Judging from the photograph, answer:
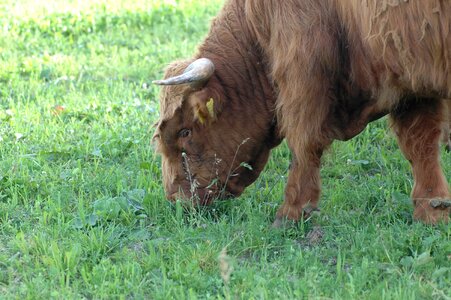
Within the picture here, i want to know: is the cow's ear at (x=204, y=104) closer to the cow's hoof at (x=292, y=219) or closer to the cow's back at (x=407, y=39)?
the cow's hoof at (x=292, y=219)

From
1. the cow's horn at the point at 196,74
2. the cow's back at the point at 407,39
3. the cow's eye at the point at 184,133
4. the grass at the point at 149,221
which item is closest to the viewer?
the grass at the point at 149,221

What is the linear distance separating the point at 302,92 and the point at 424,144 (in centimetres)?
94

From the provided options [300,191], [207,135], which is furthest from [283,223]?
[207,135]

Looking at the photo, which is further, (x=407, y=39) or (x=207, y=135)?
(x=207, y=135)

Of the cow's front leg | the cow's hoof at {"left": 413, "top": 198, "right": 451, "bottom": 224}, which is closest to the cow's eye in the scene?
the cow's front leg

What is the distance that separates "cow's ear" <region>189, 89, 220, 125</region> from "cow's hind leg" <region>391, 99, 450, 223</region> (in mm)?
1118

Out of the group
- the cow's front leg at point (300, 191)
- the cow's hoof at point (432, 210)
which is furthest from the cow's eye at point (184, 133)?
the cow's hoof at point (432, 210)

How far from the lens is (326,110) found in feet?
16.9

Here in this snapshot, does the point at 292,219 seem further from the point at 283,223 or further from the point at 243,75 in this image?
the point at 243,75

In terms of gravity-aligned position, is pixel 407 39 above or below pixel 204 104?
above

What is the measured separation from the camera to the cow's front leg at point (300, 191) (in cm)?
535

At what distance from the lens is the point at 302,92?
200 inches

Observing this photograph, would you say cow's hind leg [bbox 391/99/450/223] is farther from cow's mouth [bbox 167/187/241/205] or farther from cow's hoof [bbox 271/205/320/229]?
cow's mouth [bbox 167/187/241/205]

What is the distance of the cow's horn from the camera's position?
204 inches
